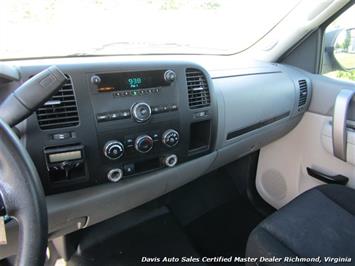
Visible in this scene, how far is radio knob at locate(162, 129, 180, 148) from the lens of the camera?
1.16m

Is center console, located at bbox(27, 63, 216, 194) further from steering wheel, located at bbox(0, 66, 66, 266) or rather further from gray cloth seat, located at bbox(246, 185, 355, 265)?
gray cloth seat, located at bbox(246, 185, 355, 265)

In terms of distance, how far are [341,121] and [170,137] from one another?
106cm

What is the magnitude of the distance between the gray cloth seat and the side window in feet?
2.81

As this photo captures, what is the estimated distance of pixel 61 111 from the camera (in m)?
0.93

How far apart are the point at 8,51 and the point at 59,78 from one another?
26.6 inches

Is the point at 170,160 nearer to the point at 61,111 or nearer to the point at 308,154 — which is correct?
the point at 61,111

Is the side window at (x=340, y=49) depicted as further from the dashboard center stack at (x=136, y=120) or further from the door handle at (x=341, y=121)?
the dashboard center stack at (x=136, y=120)

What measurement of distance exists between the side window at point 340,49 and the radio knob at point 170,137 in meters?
1.32

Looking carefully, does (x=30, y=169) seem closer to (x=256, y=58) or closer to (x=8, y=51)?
(x=8, y=51)

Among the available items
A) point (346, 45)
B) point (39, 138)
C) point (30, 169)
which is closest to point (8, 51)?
point (39, 138)

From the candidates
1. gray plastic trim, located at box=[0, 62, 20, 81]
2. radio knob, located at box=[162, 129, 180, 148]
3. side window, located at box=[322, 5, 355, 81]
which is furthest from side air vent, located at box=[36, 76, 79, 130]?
side window, located at box=[322, 5, 355, 81]

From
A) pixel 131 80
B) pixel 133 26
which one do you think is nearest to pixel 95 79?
pixel 131 80

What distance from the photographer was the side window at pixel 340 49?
1907 millimetres

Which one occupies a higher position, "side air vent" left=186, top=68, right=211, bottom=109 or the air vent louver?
"side air vent" left=186, top=68, right=211, bottom=109
